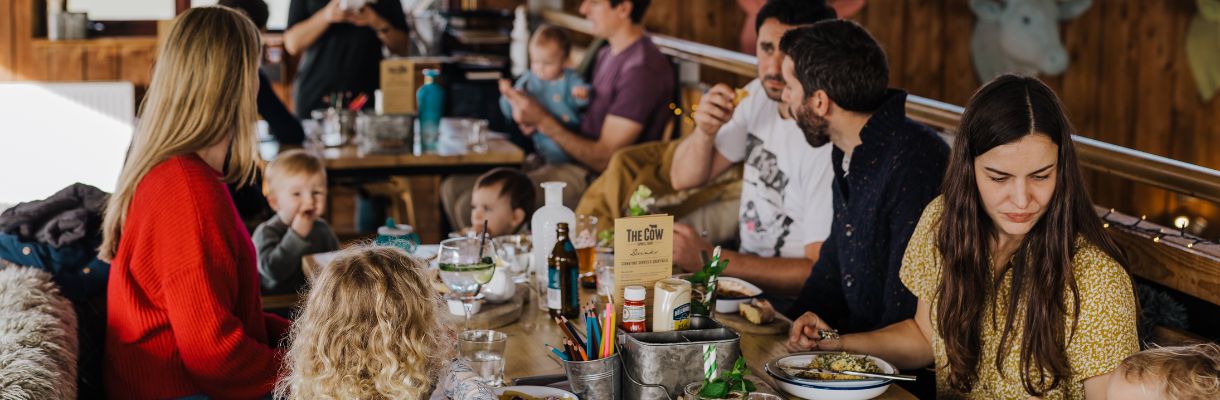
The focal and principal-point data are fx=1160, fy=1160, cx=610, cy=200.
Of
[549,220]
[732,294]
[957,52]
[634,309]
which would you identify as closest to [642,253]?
[634,309]

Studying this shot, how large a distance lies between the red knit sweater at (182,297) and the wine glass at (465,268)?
1.23 feet

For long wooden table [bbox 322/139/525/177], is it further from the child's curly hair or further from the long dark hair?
the child's curly hair

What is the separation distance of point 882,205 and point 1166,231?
1.95 ft

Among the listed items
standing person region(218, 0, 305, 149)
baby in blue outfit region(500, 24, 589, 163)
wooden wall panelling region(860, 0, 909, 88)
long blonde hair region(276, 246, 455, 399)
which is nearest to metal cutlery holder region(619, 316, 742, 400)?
long blonde hair region(276, 246, 455, 399)

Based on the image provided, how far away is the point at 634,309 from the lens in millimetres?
2016

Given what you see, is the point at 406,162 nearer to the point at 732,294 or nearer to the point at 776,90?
the point at 776,90

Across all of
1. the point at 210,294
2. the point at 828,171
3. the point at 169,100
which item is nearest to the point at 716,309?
the point at 828,171

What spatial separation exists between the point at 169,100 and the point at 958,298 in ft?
5.15

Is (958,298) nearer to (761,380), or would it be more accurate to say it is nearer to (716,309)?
(761,380)

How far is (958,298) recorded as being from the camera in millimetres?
2160

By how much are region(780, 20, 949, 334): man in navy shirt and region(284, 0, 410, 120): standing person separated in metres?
2.97

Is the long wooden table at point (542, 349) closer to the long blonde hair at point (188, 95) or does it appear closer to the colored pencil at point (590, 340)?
the colored pencil at point (590, 340)

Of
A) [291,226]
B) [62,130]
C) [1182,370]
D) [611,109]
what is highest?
[611,109]

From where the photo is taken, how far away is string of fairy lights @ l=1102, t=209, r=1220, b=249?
7.84ft
